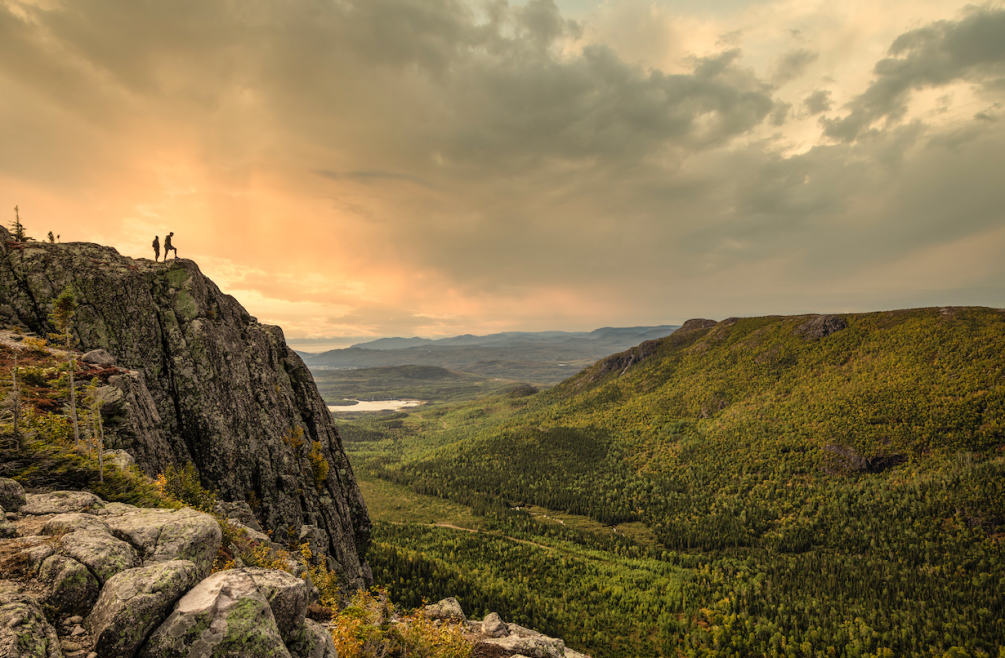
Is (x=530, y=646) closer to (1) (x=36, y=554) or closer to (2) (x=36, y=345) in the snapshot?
(1) (x=36, y=554)

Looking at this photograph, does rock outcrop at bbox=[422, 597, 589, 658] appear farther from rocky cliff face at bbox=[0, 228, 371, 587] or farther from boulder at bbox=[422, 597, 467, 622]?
rocky cliff face at bbox=[0, 228, 371, 587]

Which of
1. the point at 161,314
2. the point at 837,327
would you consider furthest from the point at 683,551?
the point at 837,327

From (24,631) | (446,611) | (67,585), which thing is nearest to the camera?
(24,631)

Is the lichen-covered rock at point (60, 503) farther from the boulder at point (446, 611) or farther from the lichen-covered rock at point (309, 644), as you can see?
the boulder at point (446, 611)

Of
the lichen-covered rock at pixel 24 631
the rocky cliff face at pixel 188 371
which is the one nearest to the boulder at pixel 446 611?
the rocky cliff face at pixel 188 371

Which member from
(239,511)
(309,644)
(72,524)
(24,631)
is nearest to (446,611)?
(239,511)

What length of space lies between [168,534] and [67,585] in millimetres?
3972

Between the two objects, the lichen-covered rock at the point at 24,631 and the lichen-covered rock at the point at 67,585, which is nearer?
the lichen-covered rock at the point at 24,631

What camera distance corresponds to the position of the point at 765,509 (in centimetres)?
9925

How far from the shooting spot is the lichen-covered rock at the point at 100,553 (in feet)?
40.3

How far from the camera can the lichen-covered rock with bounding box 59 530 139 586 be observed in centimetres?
1230

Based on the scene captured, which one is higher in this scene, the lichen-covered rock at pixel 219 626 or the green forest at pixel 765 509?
the lichen-covered rock at pixel 219 626

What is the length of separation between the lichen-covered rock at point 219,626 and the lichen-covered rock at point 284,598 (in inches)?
59.5

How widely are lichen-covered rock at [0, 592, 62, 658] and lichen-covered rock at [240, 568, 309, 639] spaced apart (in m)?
5.11
